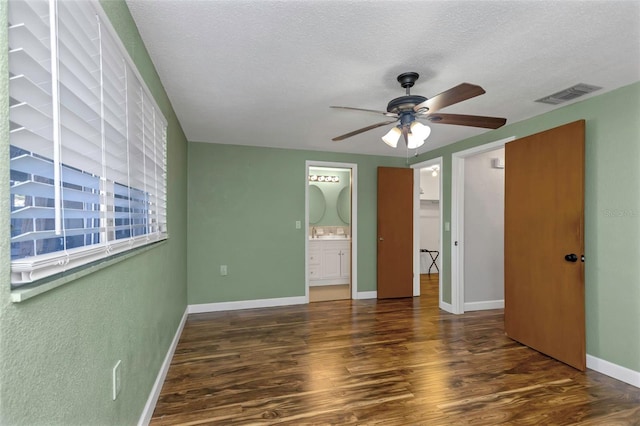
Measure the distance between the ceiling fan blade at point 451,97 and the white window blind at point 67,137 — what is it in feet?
5.42

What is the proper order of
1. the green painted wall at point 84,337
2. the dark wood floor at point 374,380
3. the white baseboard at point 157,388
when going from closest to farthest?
1. the green painted wall at point 84,337
2. the white baseboard at point 157,388
3. the dark wood floor at point 374,380

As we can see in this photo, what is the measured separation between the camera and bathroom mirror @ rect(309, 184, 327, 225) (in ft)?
20.2

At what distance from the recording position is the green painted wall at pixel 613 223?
238cm

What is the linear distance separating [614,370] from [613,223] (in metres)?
1.20

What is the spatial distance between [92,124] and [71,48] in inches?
9.7

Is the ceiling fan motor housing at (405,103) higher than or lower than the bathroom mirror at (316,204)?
higher

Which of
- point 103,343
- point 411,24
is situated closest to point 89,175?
point 103,343

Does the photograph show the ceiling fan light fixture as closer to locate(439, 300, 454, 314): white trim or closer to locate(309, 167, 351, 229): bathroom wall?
locate(439, 300, 454, 314): white trim

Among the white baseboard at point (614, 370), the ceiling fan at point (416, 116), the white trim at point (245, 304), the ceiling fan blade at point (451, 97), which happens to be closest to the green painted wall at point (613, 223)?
the white baseboard at point (614, 370)

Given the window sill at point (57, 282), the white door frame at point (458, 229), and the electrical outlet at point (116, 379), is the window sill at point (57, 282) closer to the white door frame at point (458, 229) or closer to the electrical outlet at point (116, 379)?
the electrical outlet at point (116, 379)

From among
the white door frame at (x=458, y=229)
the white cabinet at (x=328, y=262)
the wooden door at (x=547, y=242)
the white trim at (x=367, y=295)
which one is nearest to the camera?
the wooden door at (x=547, y=242)

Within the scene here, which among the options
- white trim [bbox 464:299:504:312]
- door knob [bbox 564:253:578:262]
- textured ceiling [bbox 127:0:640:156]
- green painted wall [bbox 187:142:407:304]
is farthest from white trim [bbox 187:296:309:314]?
door knob [bbox 564:253:578:262]

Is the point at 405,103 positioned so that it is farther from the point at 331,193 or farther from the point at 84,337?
the point at 331,193

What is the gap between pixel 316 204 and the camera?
6.19 metres
